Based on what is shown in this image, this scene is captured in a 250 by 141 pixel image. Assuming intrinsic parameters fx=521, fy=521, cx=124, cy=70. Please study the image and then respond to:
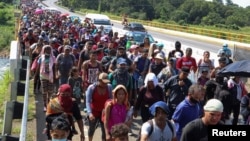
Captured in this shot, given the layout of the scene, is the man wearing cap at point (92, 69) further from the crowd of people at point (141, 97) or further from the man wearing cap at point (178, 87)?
the man wearing cap at point (178, 87)

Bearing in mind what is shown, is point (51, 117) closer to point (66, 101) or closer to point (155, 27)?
point (66, 101)

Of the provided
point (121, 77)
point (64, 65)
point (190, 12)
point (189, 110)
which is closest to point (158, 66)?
point (121, 77)

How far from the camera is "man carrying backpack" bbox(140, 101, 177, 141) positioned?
6.08 m

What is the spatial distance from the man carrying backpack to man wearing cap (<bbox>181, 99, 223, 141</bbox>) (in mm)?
586

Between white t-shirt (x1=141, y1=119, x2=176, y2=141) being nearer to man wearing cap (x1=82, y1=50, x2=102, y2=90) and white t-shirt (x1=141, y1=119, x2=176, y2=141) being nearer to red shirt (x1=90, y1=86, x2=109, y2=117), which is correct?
red shirt (x1=90, y1=86, x2=109, y2=117)

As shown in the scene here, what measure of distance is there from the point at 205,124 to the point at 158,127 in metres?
0.78

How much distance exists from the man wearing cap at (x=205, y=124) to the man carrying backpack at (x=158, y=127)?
1.92ft

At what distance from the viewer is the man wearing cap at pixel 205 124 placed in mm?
5477

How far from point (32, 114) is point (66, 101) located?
4.60m

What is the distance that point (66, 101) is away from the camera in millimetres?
7500

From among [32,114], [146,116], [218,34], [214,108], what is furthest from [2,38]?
[214,108]

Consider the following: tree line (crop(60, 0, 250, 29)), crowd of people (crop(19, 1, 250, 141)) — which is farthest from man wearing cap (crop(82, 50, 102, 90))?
tree line (crop(60, 0, 250, 29))

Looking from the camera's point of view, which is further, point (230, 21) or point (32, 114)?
point (230, 21)

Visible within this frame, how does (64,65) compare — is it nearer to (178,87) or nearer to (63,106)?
(178,87)
